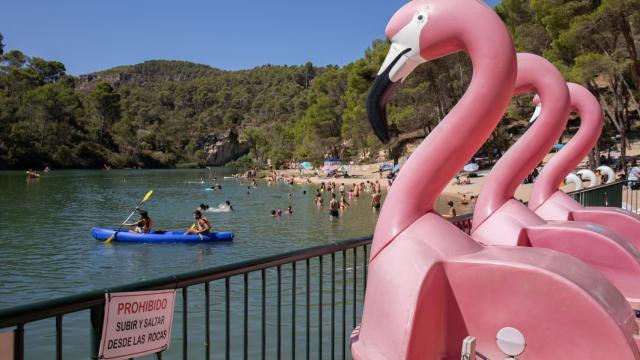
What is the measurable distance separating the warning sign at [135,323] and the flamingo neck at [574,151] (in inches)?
186

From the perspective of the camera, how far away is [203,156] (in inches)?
5551

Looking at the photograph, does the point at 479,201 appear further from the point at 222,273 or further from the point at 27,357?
the point at 27,357

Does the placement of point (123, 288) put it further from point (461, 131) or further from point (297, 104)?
point (297, 104)

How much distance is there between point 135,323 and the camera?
2.36 meters

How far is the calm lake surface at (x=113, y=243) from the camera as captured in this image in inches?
552

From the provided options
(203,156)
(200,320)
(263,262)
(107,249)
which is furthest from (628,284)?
(203,156)

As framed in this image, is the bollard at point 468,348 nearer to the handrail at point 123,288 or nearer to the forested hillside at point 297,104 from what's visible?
the handrail at point 123,288

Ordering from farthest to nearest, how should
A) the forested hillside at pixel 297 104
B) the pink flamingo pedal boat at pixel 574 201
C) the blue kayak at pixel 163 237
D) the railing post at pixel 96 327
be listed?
1. the forested hillside at pixel 297 104
2. the blue kayak at pixel 163 237
3. the pink flamingo pedal boat at pixel 574 201
4. the railing post at pixel 96 327

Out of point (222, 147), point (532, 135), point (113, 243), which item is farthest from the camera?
point (222, 147)

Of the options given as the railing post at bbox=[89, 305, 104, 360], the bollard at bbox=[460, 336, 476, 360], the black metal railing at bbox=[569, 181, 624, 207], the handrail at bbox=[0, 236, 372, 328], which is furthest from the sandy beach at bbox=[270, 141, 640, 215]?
the railing post at bbox=[89, 305, 104, 360]

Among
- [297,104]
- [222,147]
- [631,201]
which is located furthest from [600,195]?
[222,147]

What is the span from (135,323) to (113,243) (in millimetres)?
19381

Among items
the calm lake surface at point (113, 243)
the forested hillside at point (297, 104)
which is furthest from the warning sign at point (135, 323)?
the forested hillside at point (297, 104)

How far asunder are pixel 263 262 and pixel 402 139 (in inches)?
2359
